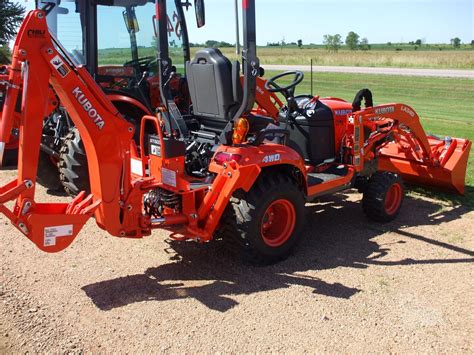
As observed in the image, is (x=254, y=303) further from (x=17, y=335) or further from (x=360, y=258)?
(x=17, y=335)

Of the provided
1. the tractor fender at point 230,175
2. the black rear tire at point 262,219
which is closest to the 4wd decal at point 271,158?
the tractor fender at point 230,175

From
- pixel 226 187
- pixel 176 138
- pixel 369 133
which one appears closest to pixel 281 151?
pixel 226 187

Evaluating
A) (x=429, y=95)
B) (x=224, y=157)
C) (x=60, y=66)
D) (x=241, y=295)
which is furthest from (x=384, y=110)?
(x=429, y=95)

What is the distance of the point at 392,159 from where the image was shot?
712cm

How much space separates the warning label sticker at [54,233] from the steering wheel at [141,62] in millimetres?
3056

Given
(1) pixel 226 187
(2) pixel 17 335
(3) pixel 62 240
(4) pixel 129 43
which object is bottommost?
(2) pixel 17 335

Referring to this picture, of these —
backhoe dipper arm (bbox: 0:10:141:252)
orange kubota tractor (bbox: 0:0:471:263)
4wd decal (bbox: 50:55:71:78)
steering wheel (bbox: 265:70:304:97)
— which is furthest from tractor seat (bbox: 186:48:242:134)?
4wd decal (bbox: 50:55:71:78)

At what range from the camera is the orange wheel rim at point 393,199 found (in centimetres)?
598

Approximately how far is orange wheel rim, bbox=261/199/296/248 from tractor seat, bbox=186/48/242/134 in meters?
0.89

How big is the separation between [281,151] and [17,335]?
2.51 m

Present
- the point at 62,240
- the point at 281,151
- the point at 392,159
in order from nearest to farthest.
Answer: the point at 62,240 < the point at 281,151 < the point at 392,159

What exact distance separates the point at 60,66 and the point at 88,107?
350 mm

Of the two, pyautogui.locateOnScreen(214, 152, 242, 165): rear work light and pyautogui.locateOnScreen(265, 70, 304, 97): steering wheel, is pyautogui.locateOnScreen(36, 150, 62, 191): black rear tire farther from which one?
pyautogui.locateOnScreen(214, 152, 242, 165): rear work light

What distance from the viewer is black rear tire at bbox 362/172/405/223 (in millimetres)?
5738
